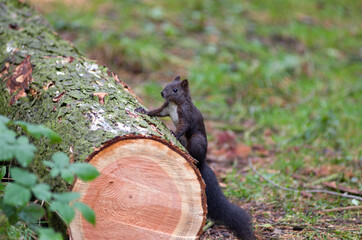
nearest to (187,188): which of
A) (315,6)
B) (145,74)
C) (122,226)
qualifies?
(122,226)

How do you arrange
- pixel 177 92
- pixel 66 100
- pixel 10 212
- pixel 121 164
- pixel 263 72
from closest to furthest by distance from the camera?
pixel 10 212, pixel 121 164, pixel 66 100, pixel 177 92, pixel 263 72

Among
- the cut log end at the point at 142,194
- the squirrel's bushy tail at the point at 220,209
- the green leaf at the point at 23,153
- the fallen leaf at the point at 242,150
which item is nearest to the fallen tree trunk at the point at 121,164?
the cut log end at the point at 142,194

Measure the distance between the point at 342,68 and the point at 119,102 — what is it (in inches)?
254

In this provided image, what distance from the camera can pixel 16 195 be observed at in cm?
200

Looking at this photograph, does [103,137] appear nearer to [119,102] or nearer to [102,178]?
[102,178]

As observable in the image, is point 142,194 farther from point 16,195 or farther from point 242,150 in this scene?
point 242,150

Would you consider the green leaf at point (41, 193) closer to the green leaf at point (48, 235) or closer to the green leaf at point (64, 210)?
the green leaf at point (64, 210)

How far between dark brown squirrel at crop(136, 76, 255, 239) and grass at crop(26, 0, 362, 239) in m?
0.25

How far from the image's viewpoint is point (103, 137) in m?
2.62

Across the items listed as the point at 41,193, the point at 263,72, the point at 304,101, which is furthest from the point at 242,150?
the point at 41,193

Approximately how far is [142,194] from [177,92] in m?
1.27

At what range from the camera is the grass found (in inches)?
172

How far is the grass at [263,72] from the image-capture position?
436cm

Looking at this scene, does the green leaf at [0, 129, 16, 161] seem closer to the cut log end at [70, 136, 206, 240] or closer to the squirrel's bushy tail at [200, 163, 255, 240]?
the cut log end at [70, 136, 206, 240]
